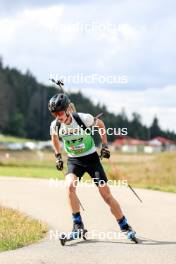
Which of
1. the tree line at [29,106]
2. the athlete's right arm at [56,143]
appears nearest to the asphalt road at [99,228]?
the athlete's right arm at [56,143]

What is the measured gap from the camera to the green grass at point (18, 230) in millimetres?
9320

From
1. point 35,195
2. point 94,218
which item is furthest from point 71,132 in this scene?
point 35,195

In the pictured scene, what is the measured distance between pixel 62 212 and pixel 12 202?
2866mm

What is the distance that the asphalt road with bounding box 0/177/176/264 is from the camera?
27.3ft

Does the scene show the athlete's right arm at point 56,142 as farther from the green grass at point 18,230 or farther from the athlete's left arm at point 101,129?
the green grass at point 18,230

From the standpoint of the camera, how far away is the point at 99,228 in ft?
36.3

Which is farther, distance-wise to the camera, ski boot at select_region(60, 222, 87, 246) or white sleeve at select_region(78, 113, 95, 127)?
ski boot at select_region(60, 222, 87, 246)

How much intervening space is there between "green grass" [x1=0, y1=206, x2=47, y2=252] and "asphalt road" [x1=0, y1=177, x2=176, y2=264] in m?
0.18

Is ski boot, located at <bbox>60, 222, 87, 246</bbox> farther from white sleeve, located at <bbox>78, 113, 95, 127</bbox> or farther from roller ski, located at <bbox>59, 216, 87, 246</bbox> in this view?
white sleeve, located at <bbox>78, 113, 95, 127</bbox>

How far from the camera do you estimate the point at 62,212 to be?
13617mm

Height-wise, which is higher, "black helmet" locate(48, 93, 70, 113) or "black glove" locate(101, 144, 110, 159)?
"black helmet" locate(48, 93, 70, 113)

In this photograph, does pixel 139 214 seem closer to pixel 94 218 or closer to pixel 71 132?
pixel 94 218

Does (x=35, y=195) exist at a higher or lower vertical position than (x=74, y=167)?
lower

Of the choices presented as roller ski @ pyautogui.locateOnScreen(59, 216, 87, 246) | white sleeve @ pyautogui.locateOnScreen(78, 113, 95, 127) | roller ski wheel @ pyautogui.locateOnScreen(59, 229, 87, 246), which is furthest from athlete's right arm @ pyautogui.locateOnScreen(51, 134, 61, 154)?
roller ski wheel @ pyautogui.locateOnScreen(59, 229, 87, 246)
